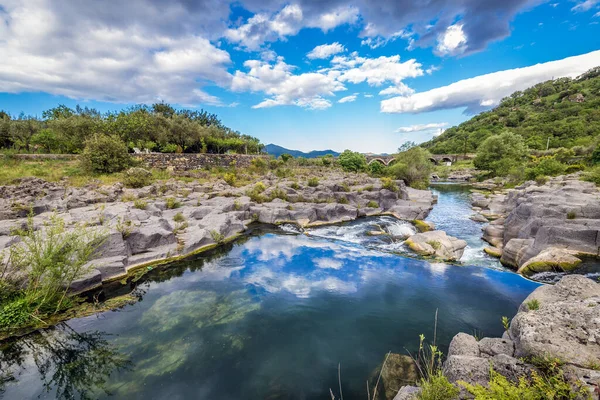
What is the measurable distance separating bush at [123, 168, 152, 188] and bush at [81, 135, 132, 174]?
543 cm

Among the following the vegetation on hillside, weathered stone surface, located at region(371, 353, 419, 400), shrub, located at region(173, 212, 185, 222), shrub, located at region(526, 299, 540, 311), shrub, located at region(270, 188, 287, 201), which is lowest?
weathered stone surface, located at region(371, 353, 419, 400)

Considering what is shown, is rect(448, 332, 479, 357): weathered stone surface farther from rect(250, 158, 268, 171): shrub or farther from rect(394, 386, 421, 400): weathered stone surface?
rect(250, 158, 268, 171): shrub

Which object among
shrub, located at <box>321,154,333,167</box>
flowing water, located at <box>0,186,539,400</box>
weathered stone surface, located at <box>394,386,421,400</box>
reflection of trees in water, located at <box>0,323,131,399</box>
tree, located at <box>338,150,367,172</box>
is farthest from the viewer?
shrub, located at <box>321,154,333,167</box>

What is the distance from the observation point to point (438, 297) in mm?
9312

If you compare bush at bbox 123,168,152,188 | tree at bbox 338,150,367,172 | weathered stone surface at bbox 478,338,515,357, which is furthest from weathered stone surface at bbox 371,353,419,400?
tree at bbox 338,150,367,172

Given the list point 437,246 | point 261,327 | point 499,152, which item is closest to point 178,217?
point 261,327

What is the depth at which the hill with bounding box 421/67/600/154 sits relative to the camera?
3019 inches

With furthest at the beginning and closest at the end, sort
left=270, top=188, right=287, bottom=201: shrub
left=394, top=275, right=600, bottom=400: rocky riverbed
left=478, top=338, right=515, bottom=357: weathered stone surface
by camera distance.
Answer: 1. left=270, top=188, right=287, bottom=201: shrub
2. left=478, top=338, right=515, bottom=357: weathered stone surface
3. left=394, top=275, right=600, bottom=400: rocky riverbed

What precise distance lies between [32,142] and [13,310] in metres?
50.7

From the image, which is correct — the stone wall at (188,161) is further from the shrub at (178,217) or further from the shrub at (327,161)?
the shrub at (327,161)

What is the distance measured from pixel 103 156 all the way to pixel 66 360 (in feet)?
94.3

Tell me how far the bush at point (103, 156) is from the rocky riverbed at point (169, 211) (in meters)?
6.43

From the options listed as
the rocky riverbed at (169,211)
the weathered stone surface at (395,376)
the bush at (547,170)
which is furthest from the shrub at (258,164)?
the bush at (547,170)

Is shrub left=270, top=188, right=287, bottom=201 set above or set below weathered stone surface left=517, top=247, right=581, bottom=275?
above
